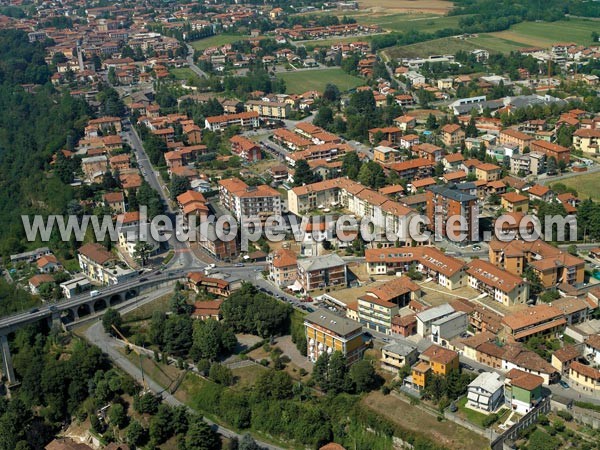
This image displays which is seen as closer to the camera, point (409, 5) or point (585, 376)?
point (585, 376)

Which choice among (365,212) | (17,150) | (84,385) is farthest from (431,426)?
(17,150)

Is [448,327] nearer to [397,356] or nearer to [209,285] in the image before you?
[397,356]

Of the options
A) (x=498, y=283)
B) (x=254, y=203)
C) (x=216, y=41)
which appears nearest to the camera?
(x=498, y=283)

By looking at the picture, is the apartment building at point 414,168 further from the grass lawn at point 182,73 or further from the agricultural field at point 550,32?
the agricultural field at point 550,32

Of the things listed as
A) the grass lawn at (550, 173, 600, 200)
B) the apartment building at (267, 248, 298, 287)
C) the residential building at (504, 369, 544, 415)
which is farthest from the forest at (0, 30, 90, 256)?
the grass lawn at (550, 173, 600, 200)

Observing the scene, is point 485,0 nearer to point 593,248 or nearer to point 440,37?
point 440,37

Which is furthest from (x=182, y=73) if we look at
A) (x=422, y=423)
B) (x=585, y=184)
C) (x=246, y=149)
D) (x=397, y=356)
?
(x=422, y=423)

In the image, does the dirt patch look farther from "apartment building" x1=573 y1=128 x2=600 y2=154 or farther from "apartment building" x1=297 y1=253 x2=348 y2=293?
"apartment building" x1=573 y1=128 x2=600 y2=154
